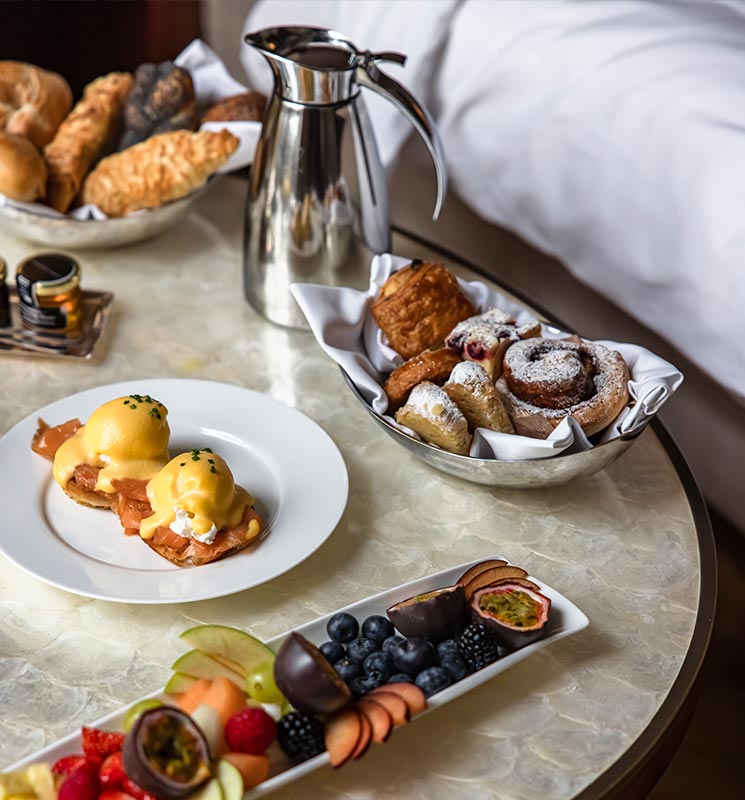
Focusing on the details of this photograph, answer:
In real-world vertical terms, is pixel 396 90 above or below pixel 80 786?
above

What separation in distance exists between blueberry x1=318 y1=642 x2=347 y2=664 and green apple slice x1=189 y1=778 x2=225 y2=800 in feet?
0.40

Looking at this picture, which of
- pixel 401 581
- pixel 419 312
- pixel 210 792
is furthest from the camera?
pixel 419 312

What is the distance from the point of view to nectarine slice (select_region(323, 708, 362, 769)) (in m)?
0.58

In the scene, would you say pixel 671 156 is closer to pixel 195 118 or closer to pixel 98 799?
pixel 195 118


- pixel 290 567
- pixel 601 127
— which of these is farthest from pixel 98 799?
pixel 601 127

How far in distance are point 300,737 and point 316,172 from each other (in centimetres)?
61

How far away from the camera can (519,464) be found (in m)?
0.79

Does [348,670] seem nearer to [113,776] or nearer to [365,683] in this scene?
[365,683]

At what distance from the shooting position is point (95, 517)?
2.57ft

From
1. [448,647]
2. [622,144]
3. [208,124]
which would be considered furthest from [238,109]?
[448,647]

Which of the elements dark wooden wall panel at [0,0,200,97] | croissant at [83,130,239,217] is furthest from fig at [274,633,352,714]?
dark wooden wall panel at [0,0,200,97]

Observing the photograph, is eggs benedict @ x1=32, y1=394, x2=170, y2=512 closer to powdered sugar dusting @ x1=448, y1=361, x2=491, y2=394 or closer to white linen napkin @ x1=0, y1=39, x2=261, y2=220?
powdered sugar dusting @ x1=448, y1=361, x2=491, y2=394

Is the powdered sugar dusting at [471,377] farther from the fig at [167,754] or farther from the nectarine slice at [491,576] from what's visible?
the fig at [167,754]

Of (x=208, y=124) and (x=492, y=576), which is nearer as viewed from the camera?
(x=492, y=576)
